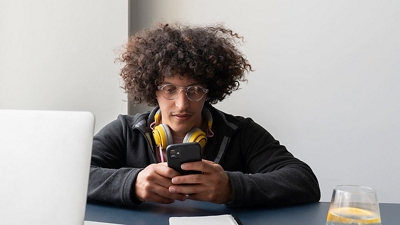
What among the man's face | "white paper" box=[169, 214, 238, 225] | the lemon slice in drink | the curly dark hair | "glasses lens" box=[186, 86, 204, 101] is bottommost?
"white paper" box=[169, 214, 238, 225]

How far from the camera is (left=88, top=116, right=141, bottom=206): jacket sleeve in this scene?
4.45 ft

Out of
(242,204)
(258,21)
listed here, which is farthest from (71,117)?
(258,21)

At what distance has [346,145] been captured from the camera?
2.46 metres

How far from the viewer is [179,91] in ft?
5.57

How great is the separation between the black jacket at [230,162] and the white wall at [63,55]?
2.05 ft

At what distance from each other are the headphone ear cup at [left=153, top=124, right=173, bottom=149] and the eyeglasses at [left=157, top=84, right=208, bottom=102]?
0.12 metres

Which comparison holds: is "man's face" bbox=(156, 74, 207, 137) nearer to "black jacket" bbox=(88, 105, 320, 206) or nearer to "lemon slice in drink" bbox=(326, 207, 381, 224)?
"black jacket" bbox=(88, 105, 320, 206)

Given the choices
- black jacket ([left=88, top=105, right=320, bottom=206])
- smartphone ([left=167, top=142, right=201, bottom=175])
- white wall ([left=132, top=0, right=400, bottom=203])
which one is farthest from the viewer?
Answer: white wall ([left=132, top=0, right=400, bottom=203])

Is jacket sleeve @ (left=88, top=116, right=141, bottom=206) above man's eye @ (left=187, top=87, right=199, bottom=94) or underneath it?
underneath

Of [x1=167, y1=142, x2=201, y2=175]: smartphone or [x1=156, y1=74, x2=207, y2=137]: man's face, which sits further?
[x1=156, y1=74, x2=207, y2=137]: man's face

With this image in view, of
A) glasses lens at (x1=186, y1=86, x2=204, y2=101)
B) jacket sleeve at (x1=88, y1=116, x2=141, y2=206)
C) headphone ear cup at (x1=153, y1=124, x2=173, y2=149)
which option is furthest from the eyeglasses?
jacket sleeve at (x1=88, y1=116, x2=141, y2=206)

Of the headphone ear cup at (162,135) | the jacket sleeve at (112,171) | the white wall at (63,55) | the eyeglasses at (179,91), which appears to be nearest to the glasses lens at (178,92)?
the eyeglasses at (179,91)

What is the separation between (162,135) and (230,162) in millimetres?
294

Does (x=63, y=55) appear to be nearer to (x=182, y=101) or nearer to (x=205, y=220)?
(x=182, y=101)
